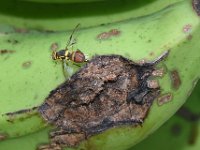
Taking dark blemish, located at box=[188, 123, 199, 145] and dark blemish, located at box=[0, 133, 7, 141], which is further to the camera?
dark blemish, located at box=[188, 123, 199, 145]

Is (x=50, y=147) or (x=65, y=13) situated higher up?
(x=65, y=13)

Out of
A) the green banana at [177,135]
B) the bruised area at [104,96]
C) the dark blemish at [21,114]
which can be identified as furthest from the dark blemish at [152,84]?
the green banana at [177,135]

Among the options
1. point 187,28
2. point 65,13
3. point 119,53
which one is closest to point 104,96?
point 119,53

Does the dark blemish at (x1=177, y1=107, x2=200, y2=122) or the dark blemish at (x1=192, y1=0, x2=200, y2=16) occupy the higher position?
the dark blemish at (x1=192, y1=0, x2=200, y2=16)

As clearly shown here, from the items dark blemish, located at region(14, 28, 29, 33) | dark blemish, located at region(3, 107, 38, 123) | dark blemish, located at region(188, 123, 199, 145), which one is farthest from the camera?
dark blemish, located at region(188, 123, 199, 145)

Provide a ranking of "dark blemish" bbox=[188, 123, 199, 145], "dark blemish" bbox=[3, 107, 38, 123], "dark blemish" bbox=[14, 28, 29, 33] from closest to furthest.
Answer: "dark blemish" bbox=[3, 107, 38, 123] → "dark blemish" bbox=[14, 28, 29, 33] → "dark blemish" bbox=[188, 123, 199, 145]

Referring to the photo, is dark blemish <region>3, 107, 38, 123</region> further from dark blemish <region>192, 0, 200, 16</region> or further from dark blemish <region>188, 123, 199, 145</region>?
dark blemish <region>188, 123, 199, 145</region>

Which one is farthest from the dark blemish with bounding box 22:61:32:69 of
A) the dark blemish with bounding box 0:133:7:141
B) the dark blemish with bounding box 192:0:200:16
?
the dark blemish with bounding box 192:0:200:16

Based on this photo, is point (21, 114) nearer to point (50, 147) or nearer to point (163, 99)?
point (50, 147)
